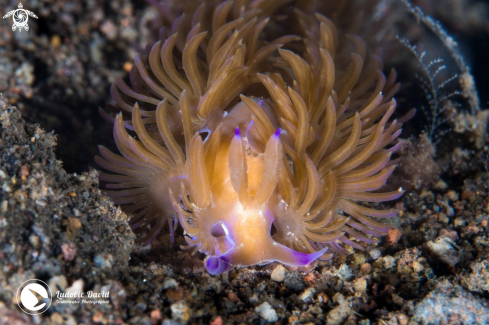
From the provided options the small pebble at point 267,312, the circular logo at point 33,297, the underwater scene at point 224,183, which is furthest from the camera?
the small pebble at point 267,312

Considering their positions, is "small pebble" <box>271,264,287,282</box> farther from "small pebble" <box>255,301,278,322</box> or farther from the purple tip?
the purple tip

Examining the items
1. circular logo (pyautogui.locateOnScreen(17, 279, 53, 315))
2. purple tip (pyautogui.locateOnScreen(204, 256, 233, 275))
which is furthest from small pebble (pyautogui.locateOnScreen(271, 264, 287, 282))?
circular logo (pyautogui.locateOnScreen(17, 279, 53, 315))

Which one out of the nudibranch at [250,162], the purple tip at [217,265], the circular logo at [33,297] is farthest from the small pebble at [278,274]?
the circular logo at [33,297]

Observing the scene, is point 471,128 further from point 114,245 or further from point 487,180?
point 114,245

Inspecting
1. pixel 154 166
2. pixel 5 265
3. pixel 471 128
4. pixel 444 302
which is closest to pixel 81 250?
pixel 5 265

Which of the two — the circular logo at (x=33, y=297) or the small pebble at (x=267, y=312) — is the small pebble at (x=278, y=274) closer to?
the small pebble at (x=267, y=312)

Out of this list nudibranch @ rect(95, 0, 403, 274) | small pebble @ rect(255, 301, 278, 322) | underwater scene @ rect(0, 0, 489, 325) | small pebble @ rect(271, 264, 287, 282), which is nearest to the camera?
underwater scene @ rect(0, 0, 489, 325)

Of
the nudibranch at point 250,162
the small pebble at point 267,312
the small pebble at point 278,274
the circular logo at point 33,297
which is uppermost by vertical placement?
the nudibranch at point 250,162

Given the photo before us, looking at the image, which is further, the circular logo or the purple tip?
the purple tip
